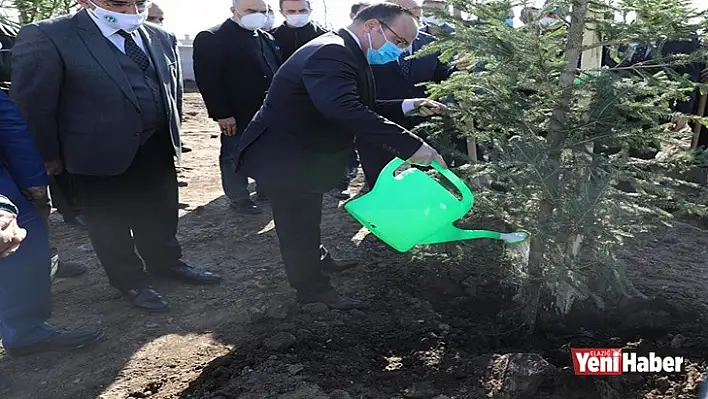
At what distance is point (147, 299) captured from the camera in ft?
10.5

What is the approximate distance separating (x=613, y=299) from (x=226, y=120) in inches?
124

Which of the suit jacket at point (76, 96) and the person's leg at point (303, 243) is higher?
the suit jacket at point (76, 96)

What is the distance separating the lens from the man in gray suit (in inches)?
108

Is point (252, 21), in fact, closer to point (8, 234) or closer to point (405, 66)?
point (405, 66)

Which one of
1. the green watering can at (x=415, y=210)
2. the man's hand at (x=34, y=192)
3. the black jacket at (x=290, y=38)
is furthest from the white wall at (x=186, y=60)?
Result: the green watering can at (x=415, y=210)

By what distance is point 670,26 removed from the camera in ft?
7.08

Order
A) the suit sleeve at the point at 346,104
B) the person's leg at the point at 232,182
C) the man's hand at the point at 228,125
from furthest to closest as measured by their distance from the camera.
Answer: the person's leg at the point at 232,182
the man's hand at the point at 228,125
the suit sleeve at the point at 346,104

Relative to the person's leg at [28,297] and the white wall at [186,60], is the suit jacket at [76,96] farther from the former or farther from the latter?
the white wall at [186,60]

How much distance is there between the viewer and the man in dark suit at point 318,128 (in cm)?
252

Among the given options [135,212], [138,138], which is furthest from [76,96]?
[135,212]

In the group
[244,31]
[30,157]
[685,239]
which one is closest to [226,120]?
[244,31]

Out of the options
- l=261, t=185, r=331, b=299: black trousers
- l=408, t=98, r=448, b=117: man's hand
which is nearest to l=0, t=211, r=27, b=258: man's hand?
l=261, t=185, r=331, b=299: black trousers

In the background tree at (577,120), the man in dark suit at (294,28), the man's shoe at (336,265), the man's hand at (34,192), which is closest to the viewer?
the background tree at (577,120)

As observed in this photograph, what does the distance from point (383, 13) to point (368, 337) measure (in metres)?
1.61
